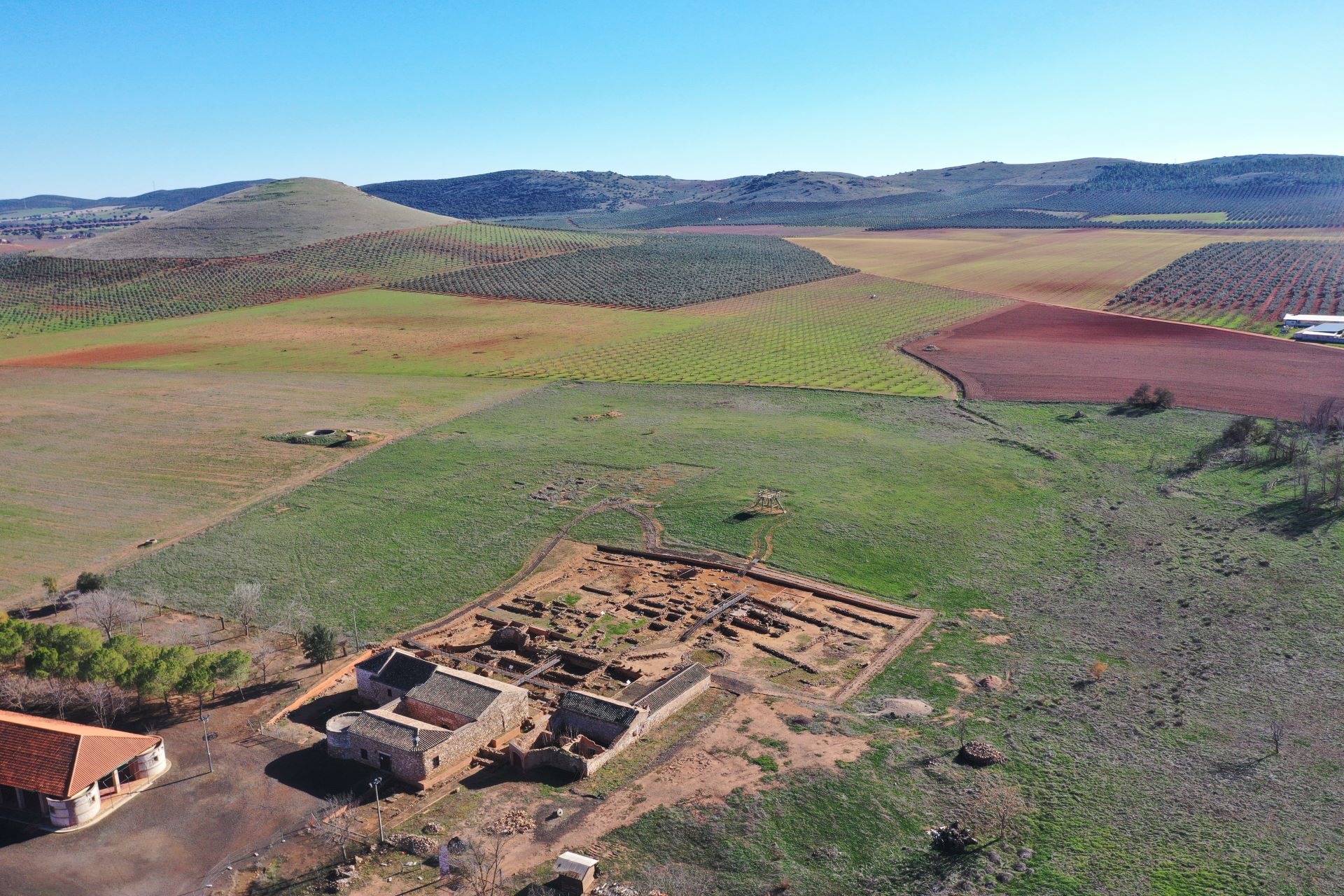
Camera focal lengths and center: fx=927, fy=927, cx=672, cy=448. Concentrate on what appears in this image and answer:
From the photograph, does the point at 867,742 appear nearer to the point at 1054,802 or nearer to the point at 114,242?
the point at 1054,802

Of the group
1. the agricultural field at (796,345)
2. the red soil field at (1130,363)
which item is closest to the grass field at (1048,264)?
the agricultural field at (796,345)

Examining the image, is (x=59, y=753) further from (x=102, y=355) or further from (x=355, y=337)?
(x=102, y=355)

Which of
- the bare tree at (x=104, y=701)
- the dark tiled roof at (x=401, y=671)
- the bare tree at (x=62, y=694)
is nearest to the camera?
the bare tree at (x=104, y=701)

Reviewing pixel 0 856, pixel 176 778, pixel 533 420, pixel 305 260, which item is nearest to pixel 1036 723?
pixel 176 778

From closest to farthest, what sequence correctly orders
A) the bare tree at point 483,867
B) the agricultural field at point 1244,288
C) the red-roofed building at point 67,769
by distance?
the bare tree at point 483,867
the red-roofed building at point 67,769
the agricultural field at point 1244,288

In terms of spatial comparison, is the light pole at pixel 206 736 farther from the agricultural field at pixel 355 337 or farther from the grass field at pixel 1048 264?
the grass field at pixel 1048 264

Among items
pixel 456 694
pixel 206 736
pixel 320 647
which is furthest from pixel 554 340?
pixel 206 736
